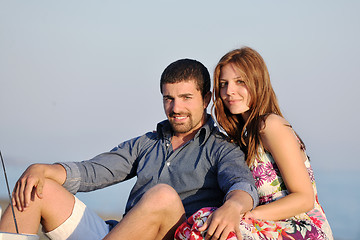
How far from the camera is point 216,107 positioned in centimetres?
355

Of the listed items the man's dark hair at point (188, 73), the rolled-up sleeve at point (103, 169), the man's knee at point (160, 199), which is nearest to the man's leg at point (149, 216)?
the man's knee at point (160, 199)

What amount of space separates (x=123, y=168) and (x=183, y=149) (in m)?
0.44

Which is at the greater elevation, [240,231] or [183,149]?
[183,149]

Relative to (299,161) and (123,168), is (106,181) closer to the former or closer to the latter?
(123,168)

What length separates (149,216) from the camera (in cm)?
266

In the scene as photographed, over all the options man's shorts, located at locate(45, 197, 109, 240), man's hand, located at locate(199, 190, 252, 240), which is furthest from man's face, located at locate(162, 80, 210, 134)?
man's hand, located at locate(199, 190, 252, 240)

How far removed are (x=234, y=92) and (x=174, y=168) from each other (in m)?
0.61

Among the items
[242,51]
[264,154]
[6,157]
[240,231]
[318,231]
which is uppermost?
[242,51]

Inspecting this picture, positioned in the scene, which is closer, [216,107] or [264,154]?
[264,154]

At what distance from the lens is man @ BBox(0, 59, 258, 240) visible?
2.68 metres

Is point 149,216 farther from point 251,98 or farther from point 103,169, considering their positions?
point 251,98

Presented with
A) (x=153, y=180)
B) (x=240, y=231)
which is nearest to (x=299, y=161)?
(x=240, y=231)

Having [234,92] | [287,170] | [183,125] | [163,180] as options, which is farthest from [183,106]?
[287,170]

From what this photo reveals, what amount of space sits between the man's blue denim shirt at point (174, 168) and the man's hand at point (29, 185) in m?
0.23
